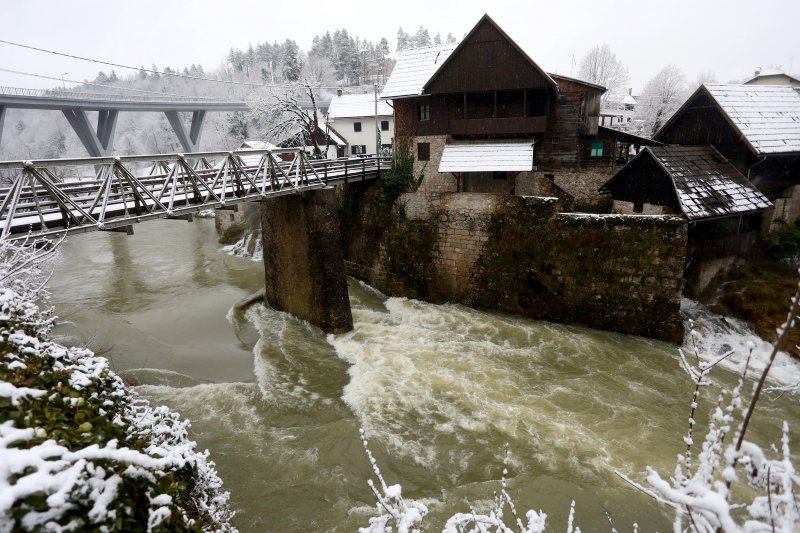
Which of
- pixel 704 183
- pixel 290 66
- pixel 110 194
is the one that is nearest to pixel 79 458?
pixel 110 194

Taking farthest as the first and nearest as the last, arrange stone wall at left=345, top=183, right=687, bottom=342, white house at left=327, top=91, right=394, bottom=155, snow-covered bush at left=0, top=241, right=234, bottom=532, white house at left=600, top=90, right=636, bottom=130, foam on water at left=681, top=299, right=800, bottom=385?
white house at left=600, top=90, right=636, bottom=130, white house at left=327, top=91, right=394, bottom=155, stone wall at left=345, top=183, right=687, bottom=342, foam on water at left=681, top=299, right=800, bottom=385, snow-covered bush at left=0, top=241, right=234, bottom=532

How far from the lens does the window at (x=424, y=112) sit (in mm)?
21078

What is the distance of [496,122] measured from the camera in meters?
19.8

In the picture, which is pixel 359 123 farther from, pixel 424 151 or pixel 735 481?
pixel 735 481

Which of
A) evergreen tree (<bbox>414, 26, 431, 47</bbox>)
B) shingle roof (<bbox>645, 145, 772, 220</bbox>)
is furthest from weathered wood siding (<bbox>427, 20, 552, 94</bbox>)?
evergreen tree (<bbox>414, 26, 431, 47</bbox>)

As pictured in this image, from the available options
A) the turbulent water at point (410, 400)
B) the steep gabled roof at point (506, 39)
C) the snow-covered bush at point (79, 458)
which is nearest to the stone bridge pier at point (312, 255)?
the turbulent water at point (410, 400)

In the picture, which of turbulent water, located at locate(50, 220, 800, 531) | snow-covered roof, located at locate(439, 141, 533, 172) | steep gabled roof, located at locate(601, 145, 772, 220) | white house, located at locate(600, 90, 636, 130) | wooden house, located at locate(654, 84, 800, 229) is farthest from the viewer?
white house, located at locate(600, 90, 636, 130)

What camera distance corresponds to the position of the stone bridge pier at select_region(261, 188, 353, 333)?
1614cm

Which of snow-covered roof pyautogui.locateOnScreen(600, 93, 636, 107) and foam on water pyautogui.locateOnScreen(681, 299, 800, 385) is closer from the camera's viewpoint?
foam on water pyautogui.locateOnScreen(681, 299, 800, 385)

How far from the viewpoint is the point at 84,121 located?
131 feet

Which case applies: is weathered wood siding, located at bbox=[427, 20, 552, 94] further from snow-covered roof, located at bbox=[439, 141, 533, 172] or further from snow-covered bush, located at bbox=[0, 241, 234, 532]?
snow-covered bush, located at bbox=[0, 241, 234, 532]

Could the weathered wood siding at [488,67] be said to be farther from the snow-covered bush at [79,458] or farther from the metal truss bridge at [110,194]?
the snow-covered bush at [79,458]

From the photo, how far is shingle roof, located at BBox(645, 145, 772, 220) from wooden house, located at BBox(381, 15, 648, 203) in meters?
4.16

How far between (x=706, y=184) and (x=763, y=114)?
5.49 metres
